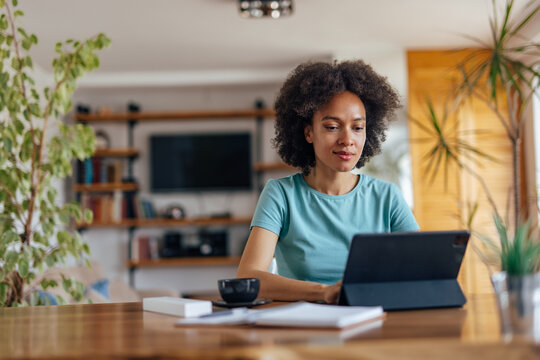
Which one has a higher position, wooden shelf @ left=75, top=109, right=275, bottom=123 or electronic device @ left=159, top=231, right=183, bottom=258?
wooden shelf @ left=75, top=109, right=275, bottom=123

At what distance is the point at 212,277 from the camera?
6473 mm

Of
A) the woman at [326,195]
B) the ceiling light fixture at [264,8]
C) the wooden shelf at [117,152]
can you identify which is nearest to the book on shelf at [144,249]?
the wooden shelf at [117,152]

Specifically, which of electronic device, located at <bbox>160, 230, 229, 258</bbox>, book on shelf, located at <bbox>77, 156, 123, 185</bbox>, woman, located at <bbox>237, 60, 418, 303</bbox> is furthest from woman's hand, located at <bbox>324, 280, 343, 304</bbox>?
book on shelf, located at <bbox>77, 156, 123, 185</bbox>

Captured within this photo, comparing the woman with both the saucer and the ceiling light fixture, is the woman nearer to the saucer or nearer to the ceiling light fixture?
the saucer

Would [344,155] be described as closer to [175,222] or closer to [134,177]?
[175,222]

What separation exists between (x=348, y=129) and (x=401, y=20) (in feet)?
10.8

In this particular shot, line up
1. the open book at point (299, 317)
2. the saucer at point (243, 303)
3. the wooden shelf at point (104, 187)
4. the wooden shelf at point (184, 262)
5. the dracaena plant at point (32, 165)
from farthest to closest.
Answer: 1. the wooden shelf at point (104, 187)
2. the wooden shelf at point (184, 262)
3. the dracaena plant at point (32, 165)
4. the saucer at point (243, 303)
5. the open book at point (299, 317)

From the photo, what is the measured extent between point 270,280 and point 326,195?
1.39 feet

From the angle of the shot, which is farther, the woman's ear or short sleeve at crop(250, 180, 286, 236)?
the woman's ear

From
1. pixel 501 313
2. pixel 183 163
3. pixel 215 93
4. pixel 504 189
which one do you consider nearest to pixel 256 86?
pixel 215 93

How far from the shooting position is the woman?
5.49 feet

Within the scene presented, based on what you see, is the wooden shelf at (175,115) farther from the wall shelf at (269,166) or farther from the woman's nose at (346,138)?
the woman's nose at (346,138)

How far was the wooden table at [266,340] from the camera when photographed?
0.80 meters

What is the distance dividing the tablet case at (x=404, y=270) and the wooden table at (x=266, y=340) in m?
0.05
